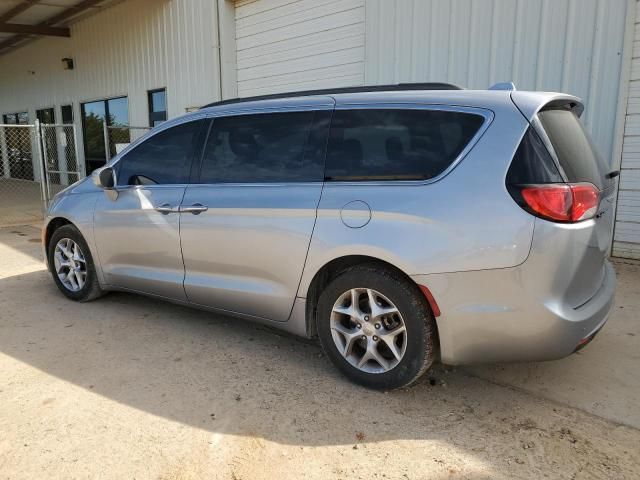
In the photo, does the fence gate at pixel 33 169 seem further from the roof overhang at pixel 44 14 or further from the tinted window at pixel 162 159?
the tinted window at pixel 162 159

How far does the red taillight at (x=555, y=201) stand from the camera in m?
2.51

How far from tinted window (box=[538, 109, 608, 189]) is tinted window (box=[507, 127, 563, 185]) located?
0.09m

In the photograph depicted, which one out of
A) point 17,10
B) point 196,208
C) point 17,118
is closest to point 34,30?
point 17,10

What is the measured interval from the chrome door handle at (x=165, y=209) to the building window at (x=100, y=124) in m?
10.4

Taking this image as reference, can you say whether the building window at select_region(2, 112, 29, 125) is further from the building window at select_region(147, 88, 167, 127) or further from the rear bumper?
the rear bumper

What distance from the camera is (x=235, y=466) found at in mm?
2428

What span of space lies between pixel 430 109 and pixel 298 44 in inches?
276

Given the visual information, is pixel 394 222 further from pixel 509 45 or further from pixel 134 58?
pixel 134 58

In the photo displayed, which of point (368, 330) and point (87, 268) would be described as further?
point (87, 268)

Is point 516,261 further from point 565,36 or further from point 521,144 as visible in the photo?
point 565,36

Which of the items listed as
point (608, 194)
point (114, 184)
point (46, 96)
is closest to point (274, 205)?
point (114, 184)

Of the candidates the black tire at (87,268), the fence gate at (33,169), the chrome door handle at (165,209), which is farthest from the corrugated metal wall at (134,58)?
the chrome door handle at (165,209)

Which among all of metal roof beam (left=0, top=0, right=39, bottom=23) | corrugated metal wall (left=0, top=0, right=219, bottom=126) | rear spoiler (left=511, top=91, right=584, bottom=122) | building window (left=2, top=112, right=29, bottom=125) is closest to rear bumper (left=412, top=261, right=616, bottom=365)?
rear spoiler (left=511, top=91, right=584, bottom=122)

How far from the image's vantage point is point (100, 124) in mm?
14625
